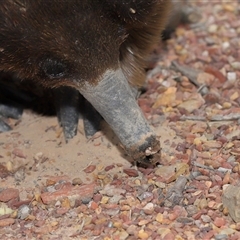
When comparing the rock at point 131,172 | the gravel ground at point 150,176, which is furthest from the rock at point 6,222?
the rock at point 131,172

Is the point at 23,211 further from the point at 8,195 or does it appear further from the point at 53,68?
the point at 53,68

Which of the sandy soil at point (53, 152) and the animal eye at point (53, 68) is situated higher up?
the animal eye at point (53, 68)

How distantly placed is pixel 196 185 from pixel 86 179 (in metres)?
0.41

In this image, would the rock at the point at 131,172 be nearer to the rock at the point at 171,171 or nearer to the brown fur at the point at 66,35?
the rock at the point at 171,171

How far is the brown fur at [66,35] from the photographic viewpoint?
2184mm

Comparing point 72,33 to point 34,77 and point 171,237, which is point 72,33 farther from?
point 171,237

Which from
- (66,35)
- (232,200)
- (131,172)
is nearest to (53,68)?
(66,35)

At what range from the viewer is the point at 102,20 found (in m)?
2.25

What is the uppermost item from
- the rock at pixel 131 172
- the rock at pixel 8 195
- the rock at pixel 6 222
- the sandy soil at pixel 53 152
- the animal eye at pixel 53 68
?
the animal eye at pixel 53 68

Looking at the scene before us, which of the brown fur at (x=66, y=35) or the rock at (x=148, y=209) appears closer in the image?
the brown fur at (x=66, y=35)

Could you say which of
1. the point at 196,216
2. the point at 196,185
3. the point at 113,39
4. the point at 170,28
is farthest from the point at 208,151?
the point at 170,28

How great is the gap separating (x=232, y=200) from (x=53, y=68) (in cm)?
73

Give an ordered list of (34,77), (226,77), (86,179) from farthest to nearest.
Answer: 1. (226,77)
2. (86,179)
3. (34,77)

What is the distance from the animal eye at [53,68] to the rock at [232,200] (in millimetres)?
672
